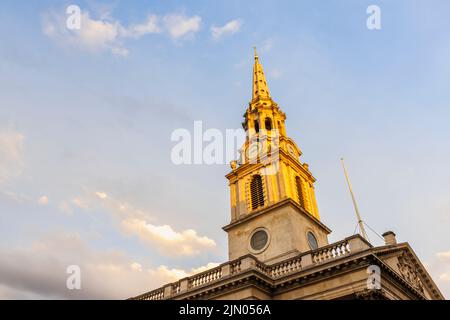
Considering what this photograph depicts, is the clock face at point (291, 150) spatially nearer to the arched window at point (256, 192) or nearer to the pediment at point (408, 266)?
the arched window at point (256, 192)

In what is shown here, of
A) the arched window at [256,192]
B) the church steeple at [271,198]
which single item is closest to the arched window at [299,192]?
the church steeple at [271,198]

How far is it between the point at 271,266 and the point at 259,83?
1052 inches

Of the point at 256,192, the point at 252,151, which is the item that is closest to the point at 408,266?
the point at 256,192

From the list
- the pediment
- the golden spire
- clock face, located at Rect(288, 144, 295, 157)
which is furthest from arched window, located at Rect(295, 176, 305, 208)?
the golden spire

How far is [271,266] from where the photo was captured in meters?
22.8

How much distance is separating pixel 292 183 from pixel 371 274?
13.8 m

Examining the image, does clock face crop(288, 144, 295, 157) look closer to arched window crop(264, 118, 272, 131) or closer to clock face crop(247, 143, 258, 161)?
clock face crop(247, 143, 258, 161)

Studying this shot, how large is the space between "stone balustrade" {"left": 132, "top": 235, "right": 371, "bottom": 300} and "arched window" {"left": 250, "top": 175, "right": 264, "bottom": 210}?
9484mm

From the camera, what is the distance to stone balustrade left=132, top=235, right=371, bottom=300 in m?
20.5

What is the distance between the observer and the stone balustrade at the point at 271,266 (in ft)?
67.4

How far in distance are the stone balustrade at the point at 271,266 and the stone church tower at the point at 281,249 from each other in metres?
0.05

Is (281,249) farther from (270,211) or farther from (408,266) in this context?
(408,266)
